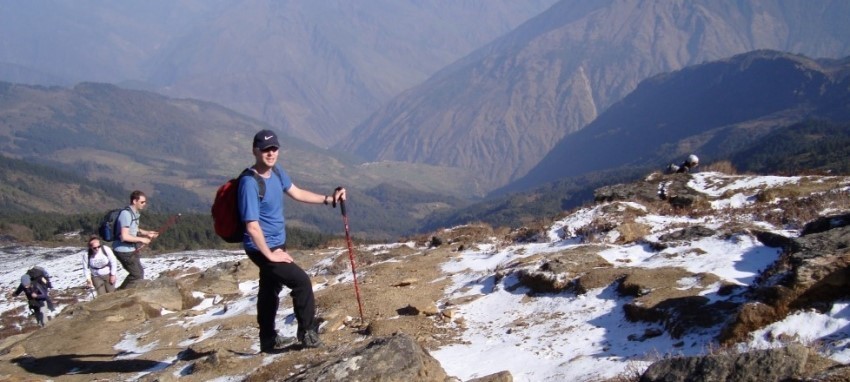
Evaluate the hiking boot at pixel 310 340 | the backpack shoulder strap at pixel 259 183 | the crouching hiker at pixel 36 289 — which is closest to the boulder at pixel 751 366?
the hiking boot at pixel 310 340

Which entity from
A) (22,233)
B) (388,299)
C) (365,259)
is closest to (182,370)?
(388,299)

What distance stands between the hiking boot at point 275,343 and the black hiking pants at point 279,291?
0.05 metres

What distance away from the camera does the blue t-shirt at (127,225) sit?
1335 centimetres

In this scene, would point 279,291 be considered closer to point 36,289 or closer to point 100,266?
point 100,266

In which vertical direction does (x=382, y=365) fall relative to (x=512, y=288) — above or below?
above

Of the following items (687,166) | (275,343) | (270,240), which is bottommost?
(275,343)

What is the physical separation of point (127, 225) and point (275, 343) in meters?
6.67

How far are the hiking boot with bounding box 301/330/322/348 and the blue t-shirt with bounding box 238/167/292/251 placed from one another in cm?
141

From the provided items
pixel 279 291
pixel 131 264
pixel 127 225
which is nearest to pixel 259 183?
pixel 279 291

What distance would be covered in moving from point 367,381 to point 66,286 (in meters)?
32.4

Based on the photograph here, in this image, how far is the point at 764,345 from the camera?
6043 millimetres

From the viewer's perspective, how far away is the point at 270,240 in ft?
25.9

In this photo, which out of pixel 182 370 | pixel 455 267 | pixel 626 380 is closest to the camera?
pixel 626 380

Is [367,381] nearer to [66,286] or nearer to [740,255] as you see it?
[740,255]
